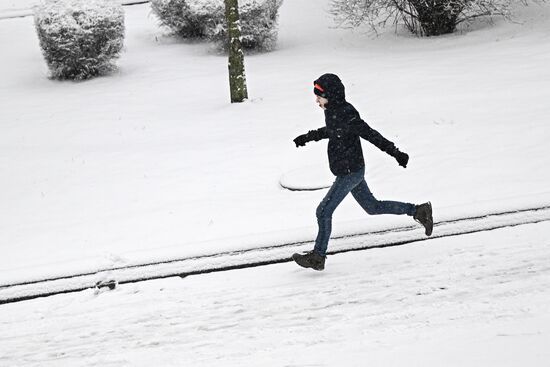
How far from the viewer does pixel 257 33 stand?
48.5 ft

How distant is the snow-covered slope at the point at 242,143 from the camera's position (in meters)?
7.02

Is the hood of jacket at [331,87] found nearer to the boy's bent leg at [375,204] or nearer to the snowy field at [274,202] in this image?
the boy's bent leg at [375,204]

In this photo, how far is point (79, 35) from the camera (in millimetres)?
13500

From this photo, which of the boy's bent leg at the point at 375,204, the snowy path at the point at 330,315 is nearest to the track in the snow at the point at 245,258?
the snowy path at the point at 330,315

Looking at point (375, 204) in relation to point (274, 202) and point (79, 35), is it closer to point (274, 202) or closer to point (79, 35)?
point (274, 202)

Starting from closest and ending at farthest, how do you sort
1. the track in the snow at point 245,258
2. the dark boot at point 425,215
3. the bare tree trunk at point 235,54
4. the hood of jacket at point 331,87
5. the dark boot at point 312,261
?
the hood of jacket at point 331,87 < the dark boot at point 312,261 < the dark boot at point 425,215 < the track in the snow at point 245,258 < the bare tree trunk at point 235,54

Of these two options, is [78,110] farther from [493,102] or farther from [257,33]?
[493,102]

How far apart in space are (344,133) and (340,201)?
61 cm

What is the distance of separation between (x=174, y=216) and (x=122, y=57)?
29.8 feet

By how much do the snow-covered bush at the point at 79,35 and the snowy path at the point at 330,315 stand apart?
352 inches

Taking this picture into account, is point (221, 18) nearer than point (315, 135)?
No

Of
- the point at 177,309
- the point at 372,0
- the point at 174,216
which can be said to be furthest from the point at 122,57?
the point at 177,309

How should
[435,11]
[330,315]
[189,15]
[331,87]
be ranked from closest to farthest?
[330,315]
[331,87]
[435,11]
[189,15]

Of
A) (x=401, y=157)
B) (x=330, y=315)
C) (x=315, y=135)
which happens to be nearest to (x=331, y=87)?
(x=315, y=135)
